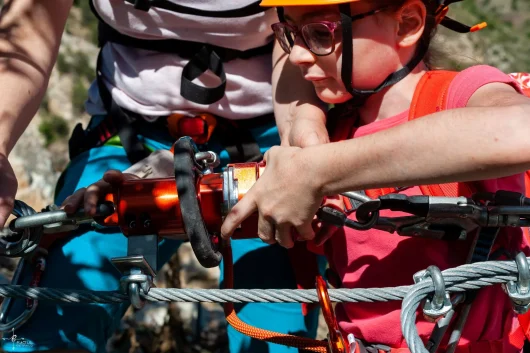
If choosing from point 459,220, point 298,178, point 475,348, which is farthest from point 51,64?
point 475,348

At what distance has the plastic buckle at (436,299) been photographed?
150 centimetres

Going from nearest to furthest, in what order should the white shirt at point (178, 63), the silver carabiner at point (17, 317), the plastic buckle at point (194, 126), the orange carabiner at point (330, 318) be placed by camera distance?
the orange carabiner at point (330, 318)
the silver carabiner at point (17, 317)
the white shirt at point (178, 63)
the plastic buckle at point (194, 126)

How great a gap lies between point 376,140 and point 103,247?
1.05 metres

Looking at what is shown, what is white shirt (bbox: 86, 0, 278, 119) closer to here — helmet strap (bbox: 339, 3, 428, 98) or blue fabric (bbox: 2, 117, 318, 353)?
blue fabric (bbox: 2, 117, 318, 353)

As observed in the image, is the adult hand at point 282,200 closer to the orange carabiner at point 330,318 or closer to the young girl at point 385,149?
the young girl at point 385,149

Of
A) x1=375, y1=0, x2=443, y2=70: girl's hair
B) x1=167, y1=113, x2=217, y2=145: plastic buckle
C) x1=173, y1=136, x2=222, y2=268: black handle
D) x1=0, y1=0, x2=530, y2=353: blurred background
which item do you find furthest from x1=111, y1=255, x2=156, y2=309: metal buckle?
x1=0, y1=0, x2=530, y2=353: blurred background

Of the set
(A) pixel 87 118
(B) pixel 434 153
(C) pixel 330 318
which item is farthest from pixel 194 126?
(A) pixel 87 118

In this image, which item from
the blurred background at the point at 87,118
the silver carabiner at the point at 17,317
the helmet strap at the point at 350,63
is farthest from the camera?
the blurred background at the point at 87,118

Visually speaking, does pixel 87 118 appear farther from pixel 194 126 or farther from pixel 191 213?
pixel 191 213

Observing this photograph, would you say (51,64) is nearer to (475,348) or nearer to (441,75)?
(441,75)

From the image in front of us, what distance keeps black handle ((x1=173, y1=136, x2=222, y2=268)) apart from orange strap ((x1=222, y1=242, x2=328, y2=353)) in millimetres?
300

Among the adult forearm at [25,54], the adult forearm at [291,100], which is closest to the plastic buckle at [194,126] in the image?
the adult forearm at [291,100]

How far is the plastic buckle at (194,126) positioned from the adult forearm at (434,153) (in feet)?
2.74

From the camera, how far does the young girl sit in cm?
141
